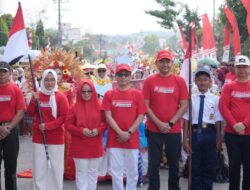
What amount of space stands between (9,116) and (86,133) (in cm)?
108

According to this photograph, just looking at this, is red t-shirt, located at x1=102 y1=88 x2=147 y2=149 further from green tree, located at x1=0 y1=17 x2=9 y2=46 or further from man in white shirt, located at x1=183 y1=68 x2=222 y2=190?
green tree, located at x1=0 y1=17 x2=9 y2=46

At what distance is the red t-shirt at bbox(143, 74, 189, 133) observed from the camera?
5.53m

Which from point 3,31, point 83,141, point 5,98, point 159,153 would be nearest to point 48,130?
point 83,141

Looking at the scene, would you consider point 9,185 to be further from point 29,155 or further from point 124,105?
A: point 29,155

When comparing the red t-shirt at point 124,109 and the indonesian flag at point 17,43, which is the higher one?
the indonesian flag at point 17,43

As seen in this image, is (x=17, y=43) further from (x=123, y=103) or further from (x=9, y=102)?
(x=123, y=103)

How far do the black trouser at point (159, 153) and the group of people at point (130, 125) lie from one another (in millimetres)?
13

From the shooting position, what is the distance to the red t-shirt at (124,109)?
5488 mm

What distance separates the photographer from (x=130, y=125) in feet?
18.0

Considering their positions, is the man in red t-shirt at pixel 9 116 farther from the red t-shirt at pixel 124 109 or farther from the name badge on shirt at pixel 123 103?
the name badge on shirt at pixel 123 103

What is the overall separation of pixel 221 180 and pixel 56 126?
304 cm

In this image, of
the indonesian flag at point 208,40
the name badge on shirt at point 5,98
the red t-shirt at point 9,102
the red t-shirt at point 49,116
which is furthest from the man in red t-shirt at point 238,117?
the indonesian flag at point 208,40

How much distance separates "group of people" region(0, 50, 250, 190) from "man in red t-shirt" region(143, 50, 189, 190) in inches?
0.5

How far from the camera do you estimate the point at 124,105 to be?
18.0ft
